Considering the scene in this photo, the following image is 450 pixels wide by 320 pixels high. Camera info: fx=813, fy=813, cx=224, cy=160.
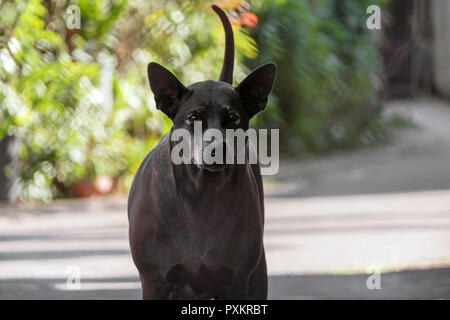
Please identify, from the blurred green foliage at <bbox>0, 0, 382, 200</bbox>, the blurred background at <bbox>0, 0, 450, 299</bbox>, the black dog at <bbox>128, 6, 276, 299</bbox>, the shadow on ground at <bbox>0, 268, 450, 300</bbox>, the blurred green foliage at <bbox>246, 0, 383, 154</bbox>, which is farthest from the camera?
the blurred green foliage at <bbox>246, 0, 383, 154</bbox>

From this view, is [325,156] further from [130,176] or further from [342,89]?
[130,176]

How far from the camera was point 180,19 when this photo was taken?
9.09 m

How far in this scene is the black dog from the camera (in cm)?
276

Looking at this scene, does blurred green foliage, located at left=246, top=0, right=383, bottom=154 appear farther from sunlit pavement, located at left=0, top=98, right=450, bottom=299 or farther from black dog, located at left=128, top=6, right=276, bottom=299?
black dog, located at left=128, top=6, right=276, bottom=299

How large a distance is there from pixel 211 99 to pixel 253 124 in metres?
8.15

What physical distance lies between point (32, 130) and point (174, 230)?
656cm

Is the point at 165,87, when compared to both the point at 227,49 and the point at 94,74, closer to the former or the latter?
the point at 227,49

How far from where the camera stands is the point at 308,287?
5.00m

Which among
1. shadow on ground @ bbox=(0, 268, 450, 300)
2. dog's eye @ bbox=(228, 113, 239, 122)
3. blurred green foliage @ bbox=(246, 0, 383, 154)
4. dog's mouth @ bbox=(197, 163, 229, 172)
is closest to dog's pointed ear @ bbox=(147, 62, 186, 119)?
dog's eye @ bbox=(228, 113, 239, 122)

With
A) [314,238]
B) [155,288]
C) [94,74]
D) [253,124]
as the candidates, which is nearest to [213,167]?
[155,288]

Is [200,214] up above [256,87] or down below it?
below

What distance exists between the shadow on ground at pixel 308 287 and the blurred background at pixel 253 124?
0.02 metres

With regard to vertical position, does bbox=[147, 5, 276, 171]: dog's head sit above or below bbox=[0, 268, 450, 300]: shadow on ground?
above

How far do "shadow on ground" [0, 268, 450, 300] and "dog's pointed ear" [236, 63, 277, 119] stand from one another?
1.96m
